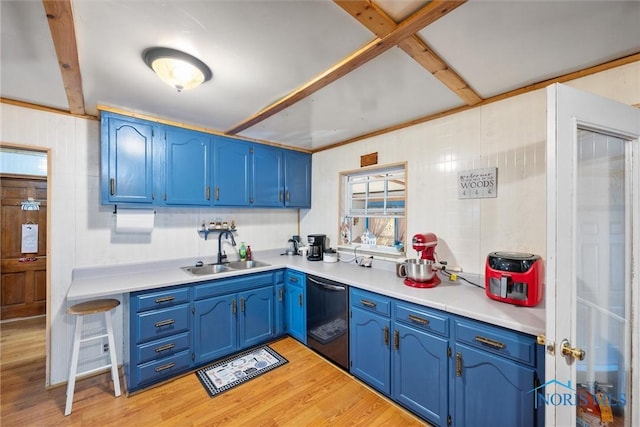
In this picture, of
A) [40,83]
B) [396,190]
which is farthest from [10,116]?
[396,190]

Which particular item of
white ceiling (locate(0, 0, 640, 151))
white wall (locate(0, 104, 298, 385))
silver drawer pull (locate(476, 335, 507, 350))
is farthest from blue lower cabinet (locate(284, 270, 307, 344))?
white ceiling (locate(0, 0, 640, 151))

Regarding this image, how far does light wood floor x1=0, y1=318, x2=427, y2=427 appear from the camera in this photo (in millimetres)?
1756

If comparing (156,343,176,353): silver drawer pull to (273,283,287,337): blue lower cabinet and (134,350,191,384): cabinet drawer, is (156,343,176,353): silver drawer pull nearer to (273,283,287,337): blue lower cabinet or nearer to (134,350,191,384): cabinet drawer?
(134,350,191,384): cabinet drawer

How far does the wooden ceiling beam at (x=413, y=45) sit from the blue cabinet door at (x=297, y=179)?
202 centimetres

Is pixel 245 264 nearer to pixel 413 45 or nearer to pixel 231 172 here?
pixel 231 172

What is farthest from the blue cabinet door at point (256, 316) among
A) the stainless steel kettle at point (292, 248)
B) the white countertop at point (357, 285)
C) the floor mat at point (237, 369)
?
the stainless steel kettle at point (292, 248)

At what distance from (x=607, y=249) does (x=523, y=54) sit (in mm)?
1118

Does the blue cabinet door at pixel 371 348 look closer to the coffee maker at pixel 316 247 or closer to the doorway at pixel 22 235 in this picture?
the coffee maker at pixel 316 247

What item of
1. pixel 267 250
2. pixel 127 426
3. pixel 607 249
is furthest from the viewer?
pixel 267 250

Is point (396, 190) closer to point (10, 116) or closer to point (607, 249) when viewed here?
point (607, 249)

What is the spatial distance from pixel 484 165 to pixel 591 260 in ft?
3.08

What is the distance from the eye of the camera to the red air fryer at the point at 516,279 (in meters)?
1.51

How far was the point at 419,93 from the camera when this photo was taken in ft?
6.18

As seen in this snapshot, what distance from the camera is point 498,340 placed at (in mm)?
1389
